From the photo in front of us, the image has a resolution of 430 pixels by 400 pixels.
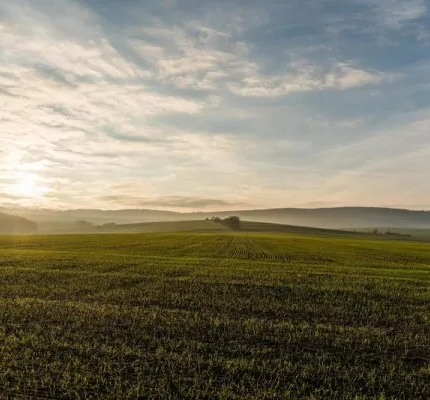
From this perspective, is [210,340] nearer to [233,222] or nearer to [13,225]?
[233,222]

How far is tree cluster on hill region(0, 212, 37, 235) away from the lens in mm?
186275

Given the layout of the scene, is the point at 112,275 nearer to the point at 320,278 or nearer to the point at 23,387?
the point at 320,278

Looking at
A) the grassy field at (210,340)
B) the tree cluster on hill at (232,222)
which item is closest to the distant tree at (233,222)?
the tree cluster on hill at (232,222)

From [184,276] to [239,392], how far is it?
1785cm

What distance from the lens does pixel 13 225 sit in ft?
623

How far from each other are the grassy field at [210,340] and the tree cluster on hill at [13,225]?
607 feet

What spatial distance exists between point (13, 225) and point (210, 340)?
669 ft

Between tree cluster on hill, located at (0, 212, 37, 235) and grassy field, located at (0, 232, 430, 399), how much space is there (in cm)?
18506

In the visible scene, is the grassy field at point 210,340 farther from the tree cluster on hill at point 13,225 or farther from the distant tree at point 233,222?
the tree cluster on hill at point 13,225

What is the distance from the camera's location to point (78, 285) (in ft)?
72.8

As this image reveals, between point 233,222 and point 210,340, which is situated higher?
point 233,222

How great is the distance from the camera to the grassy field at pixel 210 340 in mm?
9102

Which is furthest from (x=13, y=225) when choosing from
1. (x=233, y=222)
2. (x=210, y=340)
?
(x=210, y=340)

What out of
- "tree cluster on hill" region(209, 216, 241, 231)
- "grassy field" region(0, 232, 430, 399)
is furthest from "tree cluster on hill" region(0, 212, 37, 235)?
"grassy field" region(0, 232, 430, 399)
